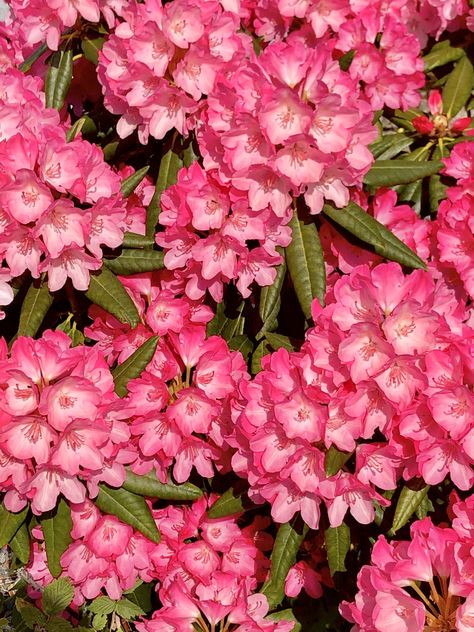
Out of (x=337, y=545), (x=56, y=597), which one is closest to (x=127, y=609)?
(x=56, y=597)

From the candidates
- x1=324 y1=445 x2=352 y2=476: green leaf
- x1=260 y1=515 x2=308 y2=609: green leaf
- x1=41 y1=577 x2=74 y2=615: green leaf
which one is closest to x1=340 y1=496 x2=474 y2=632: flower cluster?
x1=324 y1=445 x2=352 y2=476: green leaf

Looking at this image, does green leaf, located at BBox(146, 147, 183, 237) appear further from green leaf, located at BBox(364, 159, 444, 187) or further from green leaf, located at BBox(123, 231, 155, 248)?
green leaf, located at BBox(364, 159, 444, 187)

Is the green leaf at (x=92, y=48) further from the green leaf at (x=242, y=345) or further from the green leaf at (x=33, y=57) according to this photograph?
the green leaf at (x=242, y=345)

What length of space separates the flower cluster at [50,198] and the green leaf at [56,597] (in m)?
0.64

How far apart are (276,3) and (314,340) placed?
108 cm

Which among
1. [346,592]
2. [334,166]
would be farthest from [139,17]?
[346,592]

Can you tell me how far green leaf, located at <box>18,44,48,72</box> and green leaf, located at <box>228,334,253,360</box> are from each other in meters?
0.89

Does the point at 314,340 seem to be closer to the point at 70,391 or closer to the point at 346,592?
the point at 70,391

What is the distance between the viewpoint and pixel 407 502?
4.98ft

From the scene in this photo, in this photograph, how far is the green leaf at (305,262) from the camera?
1.60 metres

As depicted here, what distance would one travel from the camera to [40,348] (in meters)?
1.41

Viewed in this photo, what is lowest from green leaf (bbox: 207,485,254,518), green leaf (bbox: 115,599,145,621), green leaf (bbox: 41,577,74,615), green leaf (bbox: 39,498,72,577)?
green leaf (bbox: 115,599,145,621)

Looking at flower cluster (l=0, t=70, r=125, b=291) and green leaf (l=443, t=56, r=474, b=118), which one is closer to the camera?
flower cluster (l=0, t=70, r=125, b=291)

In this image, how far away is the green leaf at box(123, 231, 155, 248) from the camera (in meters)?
1.68
